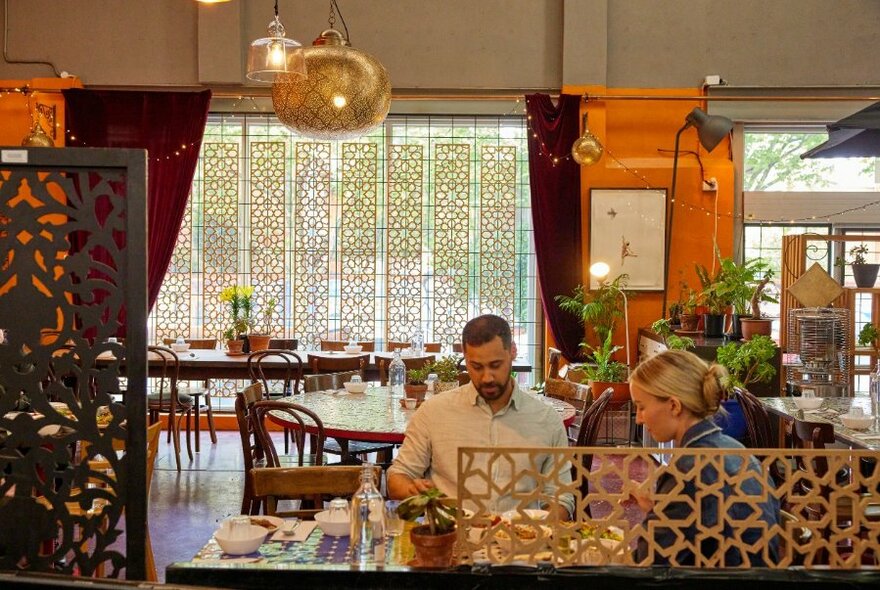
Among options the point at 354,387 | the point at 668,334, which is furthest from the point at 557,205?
the point at 354,387

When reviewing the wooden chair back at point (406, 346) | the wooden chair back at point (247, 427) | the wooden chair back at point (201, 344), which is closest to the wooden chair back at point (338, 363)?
the wooden chair back at point (406, 346)

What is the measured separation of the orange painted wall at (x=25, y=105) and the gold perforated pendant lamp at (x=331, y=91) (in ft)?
17.5

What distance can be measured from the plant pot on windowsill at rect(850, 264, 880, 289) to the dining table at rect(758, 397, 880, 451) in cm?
195

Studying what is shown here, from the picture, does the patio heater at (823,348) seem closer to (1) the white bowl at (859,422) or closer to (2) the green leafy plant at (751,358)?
(2) the green leafy plant at (751,358)

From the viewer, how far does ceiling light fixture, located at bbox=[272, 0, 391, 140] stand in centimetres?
490

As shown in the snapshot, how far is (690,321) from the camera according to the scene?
8562mm

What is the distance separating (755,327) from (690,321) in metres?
0.60

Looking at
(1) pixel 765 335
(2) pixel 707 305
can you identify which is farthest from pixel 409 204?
(1) pixel 765 335

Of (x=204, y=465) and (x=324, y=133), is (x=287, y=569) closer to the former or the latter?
(x=324, y=133)

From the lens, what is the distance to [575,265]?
9.48 metres

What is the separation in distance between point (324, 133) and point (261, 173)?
4.84 m

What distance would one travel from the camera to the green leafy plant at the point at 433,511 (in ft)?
7.84

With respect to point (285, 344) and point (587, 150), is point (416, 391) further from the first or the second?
point (285, 344)

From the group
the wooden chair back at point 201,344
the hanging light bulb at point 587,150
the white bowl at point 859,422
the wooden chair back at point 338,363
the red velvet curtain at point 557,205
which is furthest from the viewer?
the wooden chair back at point 201,344
